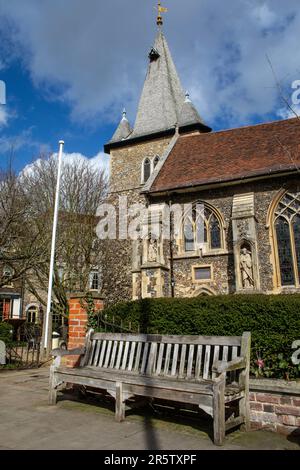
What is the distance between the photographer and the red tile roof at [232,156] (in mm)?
13445

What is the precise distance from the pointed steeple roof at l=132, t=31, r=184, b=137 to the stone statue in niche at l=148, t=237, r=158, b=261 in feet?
39.0

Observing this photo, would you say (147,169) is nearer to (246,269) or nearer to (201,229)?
(201,229)

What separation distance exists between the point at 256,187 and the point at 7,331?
30.9ft

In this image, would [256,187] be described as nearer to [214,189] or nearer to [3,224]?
[214,189]

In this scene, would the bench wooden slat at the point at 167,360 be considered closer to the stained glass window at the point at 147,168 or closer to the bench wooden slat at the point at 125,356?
the bench wooden slat at the point at 125,356

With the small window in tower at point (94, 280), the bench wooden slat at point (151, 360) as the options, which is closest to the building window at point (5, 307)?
the small window in tower at point (94, 280)

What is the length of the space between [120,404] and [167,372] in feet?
2.66

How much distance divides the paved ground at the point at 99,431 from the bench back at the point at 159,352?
2.03ft

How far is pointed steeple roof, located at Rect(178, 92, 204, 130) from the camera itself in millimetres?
22484

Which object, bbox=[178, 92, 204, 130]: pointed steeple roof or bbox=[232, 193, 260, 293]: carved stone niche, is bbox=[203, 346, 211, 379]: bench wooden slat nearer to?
bbox=[232, 193, 260, 293]: carved stone niche

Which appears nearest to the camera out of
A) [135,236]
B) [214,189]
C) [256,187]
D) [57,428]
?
[57,428]

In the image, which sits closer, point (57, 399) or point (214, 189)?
point (57, 399)

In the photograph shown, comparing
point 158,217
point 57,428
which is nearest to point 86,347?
point 57,428

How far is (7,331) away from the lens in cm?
1014
